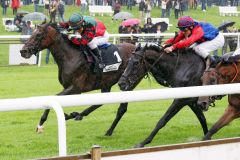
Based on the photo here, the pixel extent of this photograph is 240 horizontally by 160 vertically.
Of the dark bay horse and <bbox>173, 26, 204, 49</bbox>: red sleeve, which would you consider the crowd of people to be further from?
the dark bay horse

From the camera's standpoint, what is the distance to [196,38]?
8.31 meters

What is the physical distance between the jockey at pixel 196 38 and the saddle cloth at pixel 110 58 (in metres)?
1.06

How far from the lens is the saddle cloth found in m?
9.36

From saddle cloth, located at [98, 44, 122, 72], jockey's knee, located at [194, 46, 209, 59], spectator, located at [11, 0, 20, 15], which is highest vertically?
jockey's knee, located at [194, 46, 209, 59]

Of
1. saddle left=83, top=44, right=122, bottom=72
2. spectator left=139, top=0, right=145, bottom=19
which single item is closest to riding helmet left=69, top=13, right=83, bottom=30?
saddle left=83, top=44, right=122, bottom=72

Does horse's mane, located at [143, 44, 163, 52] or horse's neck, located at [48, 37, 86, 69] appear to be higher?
horse's mane, located at [143, 44, 163, 52]

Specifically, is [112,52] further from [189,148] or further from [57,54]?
[189,148]

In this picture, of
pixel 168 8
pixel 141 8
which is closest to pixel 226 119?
pixel 141 8

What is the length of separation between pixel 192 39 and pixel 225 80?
143 cm

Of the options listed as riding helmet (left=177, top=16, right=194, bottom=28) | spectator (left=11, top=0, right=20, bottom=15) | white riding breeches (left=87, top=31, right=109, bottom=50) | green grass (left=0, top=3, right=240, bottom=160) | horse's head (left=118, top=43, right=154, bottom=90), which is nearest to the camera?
green grass (left=0, top=3, right=240, bottom=160)

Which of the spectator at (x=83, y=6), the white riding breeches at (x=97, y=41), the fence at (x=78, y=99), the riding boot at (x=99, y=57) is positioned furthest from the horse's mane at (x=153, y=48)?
the spectator at (x=83, y=6)

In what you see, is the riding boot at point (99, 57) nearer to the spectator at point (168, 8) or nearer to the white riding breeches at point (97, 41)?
the white riding breeches at point (97, 41)

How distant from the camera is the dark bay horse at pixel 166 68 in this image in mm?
8000

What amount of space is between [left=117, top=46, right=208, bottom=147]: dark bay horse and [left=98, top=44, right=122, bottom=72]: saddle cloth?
119cm
